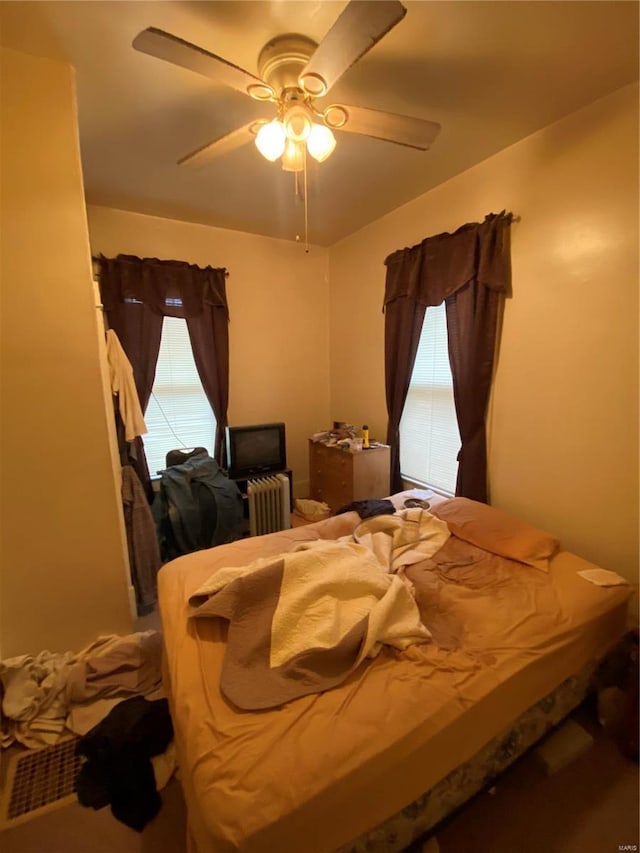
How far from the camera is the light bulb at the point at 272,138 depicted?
1.35 metres

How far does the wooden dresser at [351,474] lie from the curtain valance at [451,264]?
128 cm

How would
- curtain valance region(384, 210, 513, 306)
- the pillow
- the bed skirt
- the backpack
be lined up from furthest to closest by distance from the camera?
the backpack
curtain valance region(384, 210, 513, 306)
the pillow
the bed skirt

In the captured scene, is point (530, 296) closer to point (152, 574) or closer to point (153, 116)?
point (153, 116)

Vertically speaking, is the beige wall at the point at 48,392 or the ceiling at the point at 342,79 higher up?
the ceiling at the point at 342,79

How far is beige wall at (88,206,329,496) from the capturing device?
298 centimetres

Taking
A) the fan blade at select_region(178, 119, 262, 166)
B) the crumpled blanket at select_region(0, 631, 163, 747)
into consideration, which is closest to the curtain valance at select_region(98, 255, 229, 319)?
the fan blade at select_region(178, 119, 262, 166)

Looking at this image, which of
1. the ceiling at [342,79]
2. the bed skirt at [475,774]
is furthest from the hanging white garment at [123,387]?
the bed skirt at [475,774]

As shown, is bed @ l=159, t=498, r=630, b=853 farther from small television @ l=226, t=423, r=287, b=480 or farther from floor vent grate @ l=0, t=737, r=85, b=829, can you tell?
small television @ l=226, t=423, r=287, b=480

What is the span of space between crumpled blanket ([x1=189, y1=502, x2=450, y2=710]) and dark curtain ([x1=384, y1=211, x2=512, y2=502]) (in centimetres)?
125

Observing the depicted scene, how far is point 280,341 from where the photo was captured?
3.61 metres

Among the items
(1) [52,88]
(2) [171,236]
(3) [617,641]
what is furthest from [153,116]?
(3) [617,641]

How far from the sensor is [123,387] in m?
2.35

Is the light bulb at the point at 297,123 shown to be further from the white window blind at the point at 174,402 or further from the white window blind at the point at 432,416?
the white window blind at the point at 174,402

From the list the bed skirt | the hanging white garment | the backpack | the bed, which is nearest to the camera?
the bed
